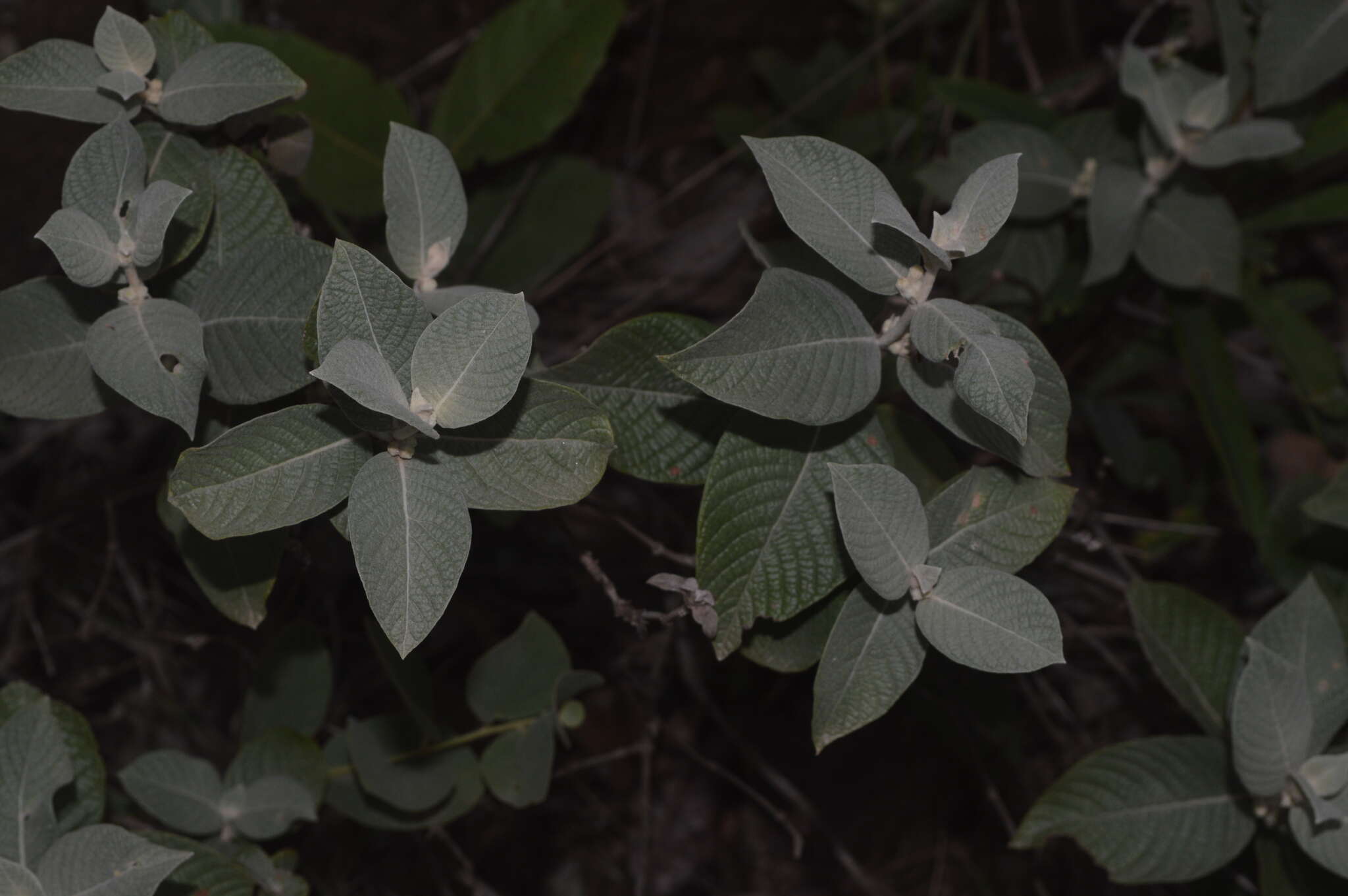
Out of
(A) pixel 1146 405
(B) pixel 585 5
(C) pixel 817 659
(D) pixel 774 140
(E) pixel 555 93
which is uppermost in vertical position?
(D) pixel 774 140

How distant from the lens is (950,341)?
955 mm

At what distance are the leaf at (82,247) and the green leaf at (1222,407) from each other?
5.41 feet

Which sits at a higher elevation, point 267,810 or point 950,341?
point 950,341

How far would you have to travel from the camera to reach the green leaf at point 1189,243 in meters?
1.64

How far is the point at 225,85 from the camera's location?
1.10m

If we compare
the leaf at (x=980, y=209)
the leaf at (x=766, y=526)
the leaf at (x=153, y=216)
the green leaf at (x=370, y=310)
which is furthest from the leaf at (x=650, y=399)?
the leaf at (x=153, y=216)

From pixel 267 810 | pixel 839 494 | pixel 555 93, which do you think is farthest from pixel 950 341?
pixel 555 93

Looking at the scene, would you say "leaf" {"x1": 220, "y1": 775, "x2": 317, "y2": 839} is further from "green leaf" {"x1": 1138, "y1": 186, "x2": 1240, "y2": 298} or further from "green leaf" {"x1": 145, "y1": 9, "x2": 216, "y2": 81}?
"green leaf" {"x1": 1138, "y1": 186, "x2": 1240, "y2": 298}

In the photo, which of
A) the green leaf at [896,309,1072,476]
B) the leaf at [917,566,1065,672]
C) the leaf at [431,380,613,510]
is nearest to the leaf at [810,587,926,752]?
the leaf at [917,566,1065,672]

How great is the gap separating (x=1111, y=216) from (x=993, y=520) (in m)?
0.72

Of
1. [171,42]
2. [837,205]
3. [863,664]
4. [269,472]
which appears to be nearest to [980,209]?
[837,205]

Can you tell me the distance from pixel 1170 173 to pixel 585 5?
3.38 ft

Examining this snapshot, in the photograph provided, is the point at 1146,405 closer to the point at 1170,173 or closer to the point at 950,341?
the point at 1170,173

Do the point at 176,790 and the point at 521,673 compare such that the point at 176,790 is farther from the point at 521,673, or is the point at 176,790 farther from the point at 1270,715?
the point at 1270,715
